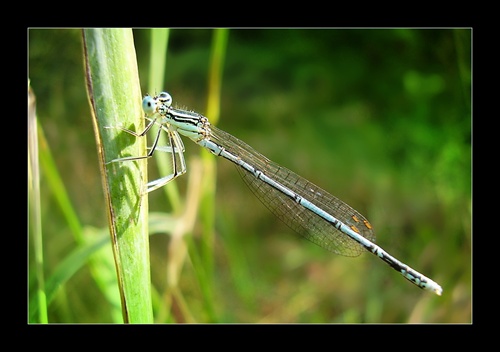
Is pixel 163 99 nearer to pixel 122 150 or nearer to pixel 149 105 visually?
pixel 149 105

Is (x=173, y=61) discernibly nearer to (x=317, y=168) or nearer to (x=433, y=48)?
(x=317, y=168)

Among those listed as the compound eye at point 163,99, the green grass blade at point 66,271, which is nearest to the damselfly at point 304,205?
the compound eye at point 163,99

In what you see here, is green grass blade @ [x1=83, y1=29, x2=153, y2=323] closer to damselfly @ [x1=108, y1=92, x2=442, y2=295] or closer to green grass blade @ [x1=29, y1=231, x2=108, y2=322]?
green grass blade @ [x1=29, y1=231, x2=108, y2=322]

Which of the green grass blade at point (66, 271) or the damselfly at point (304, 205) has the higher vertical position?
the damselfly at point (304, 205)

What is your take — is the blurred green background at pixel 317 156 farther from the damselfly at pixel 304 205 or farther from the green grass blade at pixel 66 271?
the green grass blade at pixel 66 271

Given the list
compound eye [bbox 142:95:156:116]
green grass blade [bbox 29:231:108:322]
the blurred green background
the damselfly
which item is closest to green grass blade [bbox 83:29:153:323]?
→ compound eye [bbox 142:95:156:116]

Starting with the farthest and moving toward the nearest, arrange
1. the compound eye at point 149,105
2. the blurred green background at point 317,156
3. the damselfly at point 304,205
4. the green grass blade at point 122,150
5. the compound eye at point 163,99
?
the blurred green background at point 317,156
the damselfly at point 304,205
the compound eye at point 163,99
the compound eye at point 149,105
the green grass blade at point 122,150
